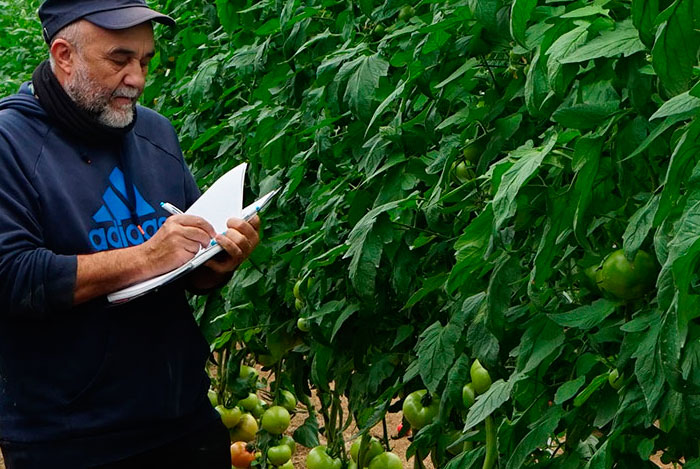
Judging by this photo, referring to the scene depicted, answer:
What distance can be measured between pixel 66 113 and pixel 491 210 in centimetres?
108

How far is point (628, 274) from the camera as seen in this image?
4.52 ft

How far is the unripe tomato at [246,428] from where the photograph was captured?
3422mm

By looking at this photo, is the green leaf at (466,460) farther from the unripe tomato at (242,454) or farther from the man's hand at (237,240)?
the unripe tomato at (242,454)

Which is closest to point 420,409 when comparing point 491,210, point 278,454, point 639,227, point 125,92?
point 491,210

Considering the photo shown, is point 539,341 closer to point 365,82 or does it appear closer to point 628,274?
point 628,274

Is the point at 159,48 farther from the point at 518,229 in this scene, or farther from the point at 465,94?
the point at 518,229

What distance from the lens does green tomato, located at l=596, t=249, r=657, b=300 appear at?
4.51 ft

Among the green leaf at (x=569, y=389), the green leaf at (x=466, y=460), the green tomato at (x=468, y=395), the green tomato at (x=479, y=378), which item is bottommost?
the green leaf at (x=466, y=460)

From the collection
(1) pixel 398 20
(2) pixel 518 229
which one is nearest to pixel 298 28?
(1) pixel 398 20

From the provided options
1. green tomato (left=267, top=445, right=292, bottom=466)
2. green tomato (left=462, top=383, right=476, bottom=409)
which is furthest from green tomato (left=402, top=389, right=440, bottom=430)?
green tomato (left=267, top=445, right=292, bottom=466)

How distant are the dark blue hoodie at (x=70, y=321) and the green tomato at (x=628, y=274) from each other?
1.10 m

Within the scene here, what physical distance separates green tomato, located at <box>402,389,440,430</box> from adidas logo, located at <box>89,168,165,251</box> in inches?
25.0

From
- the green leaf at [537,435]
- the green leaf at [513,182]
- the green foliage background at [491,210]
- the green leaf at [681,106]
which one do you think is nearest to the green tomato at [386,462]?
the green foliage background at [491,210]

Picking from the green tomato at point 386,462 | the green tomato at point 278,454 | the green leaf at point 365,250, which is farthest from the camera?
the green tomato at point 278,454
